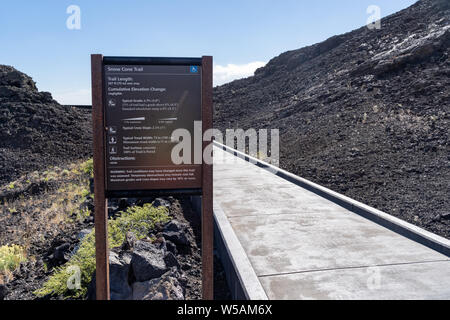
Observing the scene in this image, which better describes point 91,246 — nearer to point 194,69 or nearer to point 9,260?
point 9,260

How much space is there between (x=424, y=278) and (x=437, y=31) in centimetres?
2041

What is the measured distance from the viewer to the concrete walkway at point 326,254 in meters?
3.90

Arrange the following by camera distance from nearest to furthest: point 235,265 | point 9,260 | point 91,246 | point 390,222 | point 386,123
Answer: point 235,265 → point 91,246 → point 9,260 → point 390,222 → point 386,123

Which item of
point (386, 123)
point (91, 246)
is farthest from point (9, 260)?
point (386, 123)

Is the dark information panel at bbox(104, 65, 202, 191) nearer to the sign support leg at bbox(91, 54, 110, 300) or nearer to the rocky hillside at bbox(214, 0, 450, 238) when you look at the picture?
the sign support leg at bbox(91, 54, 110, 300)

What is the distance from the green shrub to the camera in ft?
14.0

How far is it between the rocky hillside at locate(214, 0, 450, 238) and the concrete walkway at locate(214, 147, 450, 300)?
130cm

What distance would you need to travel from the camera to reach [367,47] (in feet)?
93.7

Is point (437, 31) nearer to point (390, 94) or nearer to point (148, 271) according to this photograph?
point (390, 94)

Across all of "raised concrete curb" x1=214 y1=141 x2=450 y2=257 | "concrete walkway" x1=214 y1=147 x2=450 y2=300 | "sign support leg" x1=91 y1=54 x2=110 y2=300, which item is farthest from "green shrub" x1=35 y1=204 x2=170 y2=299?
"raised concrete curb" x1=214 y1=141 x2=450 y2=257

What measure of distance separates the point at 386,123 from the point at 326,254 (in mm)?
9719

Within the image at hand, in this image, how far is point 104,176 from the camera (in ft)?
12.0

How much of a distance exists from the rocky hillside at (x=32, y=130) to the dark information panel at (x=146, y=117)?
60.1ft

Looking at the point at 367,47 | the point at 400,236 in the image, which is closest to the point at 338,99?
the point at 367,47
